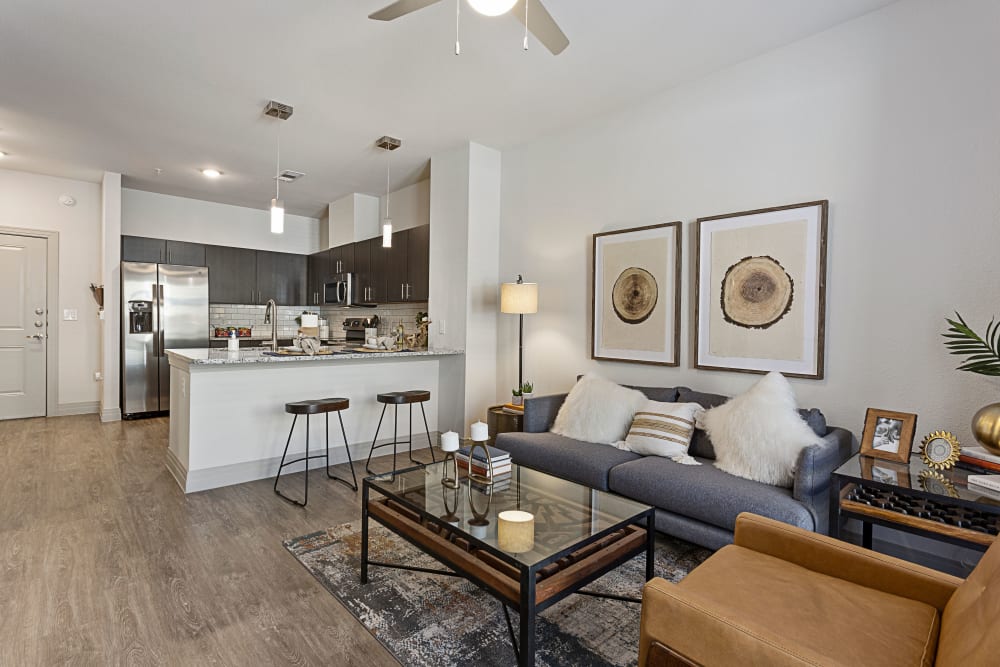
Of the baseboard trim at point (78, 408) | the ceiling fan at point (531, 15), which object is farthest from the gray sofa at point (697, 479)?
the baseboard trim at point (78, 408)

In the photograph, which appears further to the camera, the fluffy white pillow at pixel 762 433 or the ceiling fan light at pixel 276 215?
the ceiling fan light at pixel 276 215

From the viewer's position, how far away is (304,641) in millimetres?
1912

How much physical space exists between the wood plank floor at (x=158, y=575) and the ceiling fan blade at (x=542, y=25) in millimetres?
2570

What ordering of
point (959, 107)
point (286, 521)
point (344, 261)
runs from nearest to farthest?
point (959, 107), point (286, 521), point (344, 261)

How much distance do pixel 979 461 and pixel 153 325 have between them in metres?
7.30

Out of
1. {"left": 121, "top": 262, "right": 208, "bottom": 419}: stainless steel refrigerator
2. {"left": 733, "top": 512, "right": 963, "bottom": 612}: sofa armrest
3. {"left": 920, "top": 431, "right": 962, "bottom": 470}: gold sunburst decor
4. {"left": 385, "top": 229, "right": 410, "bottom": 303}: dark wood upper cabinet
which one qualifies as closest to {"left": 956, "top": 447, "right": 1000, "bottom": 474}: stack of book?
{"left": 920, "top": 431, "right": 962, "bottom": 470}: gold sunburst decor

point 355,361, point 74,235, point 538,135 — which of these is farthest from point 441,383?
point 74,235

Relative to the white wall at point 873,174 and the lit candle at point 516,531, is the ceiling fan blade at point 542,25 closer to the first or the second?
the white wall at point 873,174

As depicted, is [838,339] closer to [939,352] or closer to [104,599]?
[939,352]

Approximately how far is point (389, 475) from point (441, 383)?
245cm

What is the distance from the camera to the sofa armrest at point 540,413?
141 inches

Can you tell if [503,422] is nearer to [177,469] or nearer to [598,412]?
[598,412]

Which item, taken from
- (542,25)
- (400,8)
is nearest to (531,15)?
(542,25)

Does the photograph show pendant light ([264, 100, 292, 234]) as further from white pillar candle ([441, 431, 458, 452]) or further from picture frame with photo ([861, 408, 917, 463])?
picture frame with photo ([861, 408, 917, 463])
